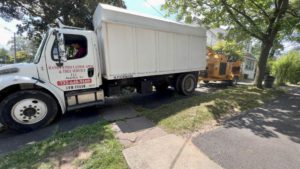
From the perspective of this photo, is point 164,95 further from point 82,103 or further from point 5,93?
point 5,93

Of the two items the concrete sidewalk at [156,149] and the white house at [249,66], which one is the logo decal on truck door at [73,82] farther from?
the white house at [249,66]

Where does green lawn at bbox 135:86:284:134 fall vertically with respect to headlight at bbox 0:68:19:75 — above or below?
below

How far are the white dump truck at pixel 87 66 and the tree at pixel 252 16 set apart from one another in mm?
2789

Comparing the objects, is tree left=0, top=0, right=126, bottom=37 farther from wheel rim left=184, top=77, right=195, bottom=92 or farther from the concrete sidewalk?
the concrete sidewalk

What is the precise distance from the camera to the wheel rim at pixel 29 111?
411cm

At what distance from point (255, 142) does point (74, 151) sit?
343 centimetres

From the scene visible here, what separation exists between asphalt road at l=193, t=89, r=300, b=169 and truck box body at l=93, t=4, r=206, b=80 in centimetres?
309

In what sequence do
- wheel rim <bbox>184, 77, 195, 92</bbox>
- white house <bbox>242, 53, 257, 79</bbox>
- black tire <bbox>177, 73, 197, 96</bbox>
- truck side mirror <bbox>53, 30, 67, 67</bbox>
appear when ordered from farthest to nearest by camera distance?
white house <bbox>242, 53, 257, 79</bbox> → wheel rim <bbox>184, 77, 195, 92</bbox> → black tire <bbox>177, 73, 197, 96</bbox> → truck side mirror <bbox>53, 30, 67, 67</bbox>

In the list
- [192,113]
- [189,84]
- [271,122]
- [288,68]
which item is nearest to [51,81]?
[192,113]

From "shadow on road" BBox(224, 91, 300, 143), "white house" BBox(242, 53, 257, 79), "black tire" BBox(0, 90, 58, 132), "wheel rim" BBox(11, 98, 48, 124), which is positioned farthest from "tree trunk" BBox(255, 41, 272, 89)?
"white house" BBox(242, 53, 257, 79)

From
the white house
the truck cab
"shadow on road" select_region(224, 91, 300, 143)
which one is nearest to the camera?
"shadow on road" select_region(224, 91, 300, 143)

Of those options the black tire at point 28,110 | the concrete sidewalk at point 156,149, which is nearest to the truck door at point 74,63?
the black tire at point 28,110

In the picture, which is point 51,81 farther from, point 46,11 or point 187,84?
point 46,11

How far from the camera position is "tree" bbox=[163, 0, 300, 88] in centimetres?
770
